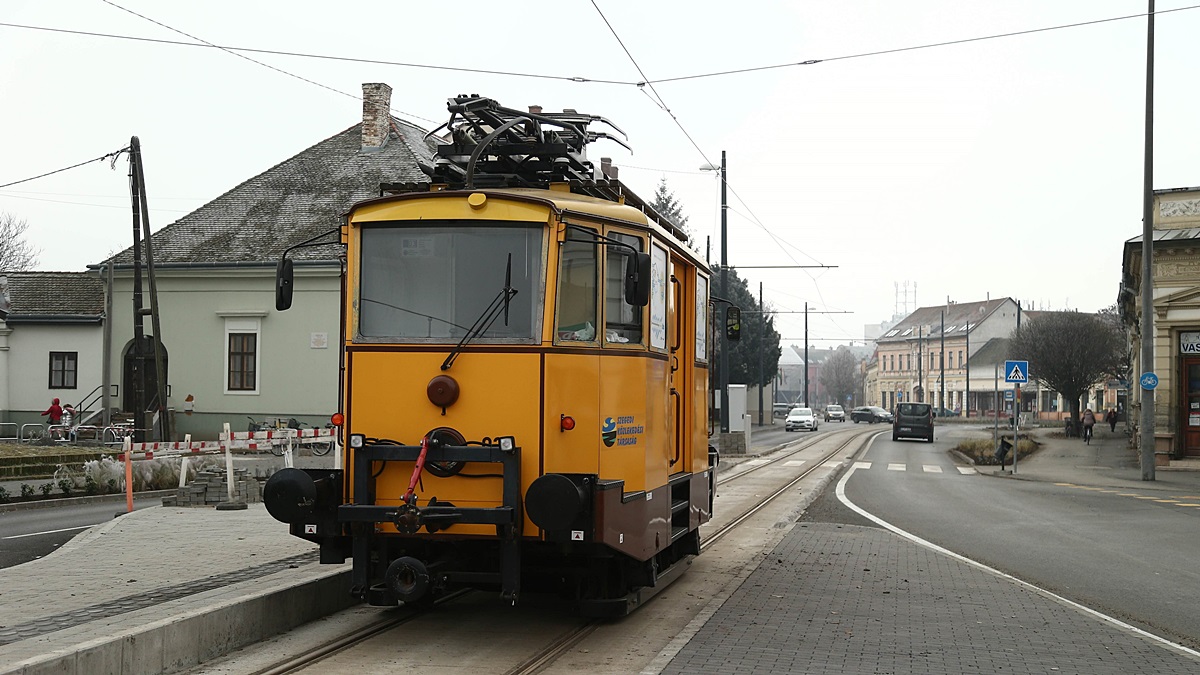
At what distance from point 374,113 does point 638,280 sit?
34.7 metres

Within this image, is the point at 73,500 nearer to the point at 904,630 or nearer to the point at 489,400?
the point at 489,400

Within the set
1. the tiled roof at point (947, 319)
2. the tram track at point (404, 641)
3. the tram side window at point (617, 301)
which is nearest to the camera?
the tram track at point (404, 641)

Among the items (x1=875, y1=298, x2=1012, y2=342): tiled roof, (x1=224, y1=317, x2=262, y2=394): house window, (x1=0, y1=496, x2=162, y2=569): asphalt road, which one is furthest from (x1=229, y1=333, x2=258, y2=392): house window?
(x1=875, y1=298, x2=1012, y2=342): tiled roof

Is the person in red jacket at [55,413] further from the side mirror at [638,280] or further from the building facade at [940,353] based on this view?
the building facade at [940,353]

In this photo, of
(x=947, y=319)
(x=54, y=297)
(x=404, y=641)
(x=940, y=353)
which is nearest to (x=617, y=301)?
(x=404, y=641)

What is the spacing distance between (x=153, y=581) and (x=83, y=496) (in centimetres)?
1238

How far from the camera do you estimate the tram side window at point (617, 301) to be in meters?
8.57

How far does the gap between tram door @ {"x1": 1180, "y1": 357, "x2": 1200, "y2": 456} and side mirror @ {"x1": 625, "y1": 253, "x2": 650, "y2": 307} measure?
27647 millimetres

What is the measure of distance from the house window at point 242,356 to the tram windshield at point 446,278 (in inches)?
1167

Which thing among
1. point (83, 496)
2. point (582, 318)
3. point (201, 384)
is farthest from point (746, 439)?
point (582, 318)

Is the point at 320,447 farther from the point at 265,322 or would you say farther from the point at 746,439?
the point at 746,439

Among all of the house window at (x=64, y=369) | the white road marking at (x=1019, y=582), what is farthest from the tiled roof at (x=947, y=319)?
the white road marking at (x=1019, y=582)

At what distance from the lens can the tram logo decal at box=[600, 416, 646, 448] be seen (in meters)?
8.34

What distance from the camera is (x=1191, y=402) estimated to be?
31.7 m
